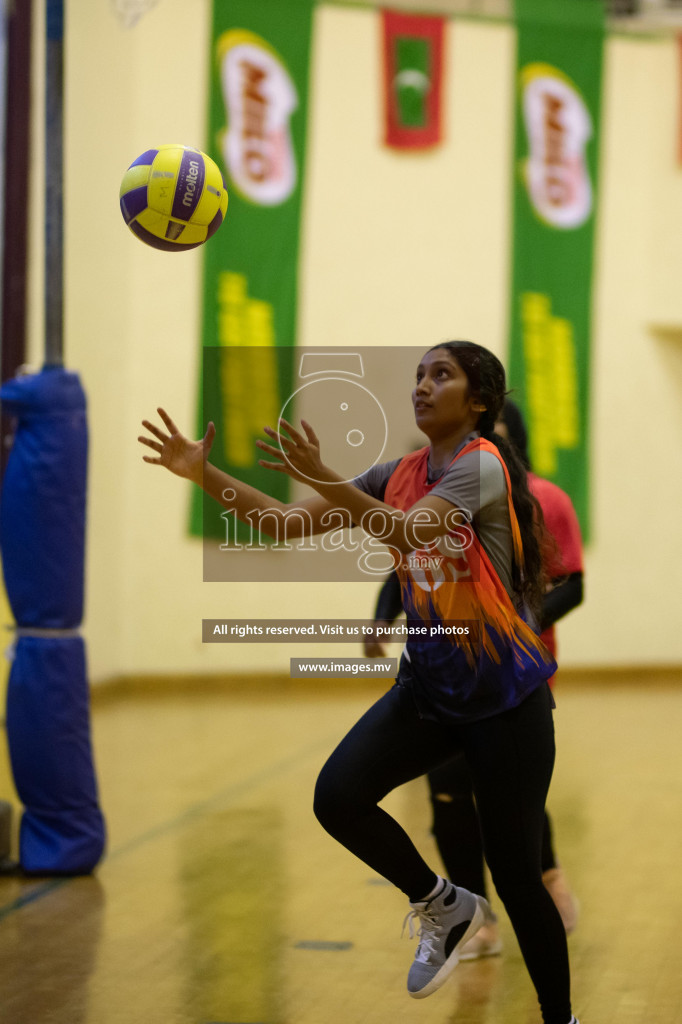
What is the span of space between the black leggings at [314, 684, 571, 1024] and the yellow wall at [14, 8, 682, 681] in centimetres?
682

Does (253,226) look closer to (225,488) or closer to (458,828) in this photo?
(458,828)

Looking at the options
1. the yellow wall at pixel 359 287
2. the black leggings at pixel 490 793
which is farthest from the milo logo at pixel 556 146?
the black leggings at pixel 490 793

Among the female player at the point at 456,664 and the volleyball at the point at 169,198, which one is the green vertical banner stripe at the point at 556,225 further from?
the female player at the point at 456,664

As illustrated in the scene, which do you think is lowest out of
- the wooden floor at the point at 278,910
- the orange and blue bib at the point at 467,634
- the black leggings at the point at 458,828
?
the wooden floor at the point at 278,910

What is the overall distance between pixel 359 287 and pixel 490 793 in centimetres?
806

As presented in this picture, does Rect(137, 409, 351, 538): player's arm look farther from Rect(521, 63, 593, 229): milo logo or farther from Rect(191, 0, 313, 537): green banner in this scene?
Rect(521, 63, 593, 229): milo logo

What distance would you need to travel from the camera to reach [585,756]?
743 cm

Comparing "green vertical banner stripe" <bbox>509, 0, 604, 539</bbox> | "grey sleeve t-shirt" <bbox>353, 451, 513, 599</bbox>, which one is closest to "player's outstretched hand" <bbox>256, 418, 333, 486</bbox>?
"grey sleeve t-shirt" <bbox>353, 451, 513, 599</bbox>

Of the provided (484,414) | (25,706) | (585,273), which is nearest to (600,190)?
(585,273)

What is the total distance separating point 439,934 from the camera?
115 inches

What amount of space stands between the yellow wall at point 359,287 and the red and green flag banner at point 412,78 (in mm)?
142

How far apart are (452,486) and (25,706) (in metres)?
2.69

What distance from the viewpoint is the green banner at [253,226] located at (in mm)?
9352

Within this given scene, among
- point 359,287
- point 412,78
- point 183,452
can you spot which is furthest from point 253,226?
point 183,452
